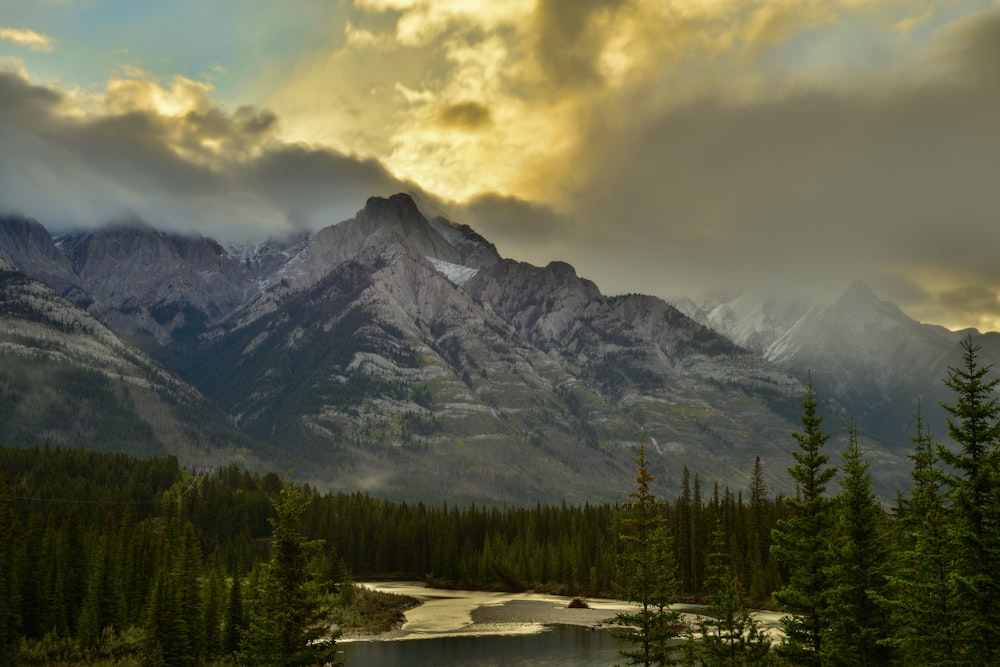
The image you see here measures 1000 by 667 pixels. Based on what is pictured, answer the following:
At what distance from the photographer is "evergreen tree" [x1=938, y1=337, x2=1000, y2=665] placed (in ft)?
128

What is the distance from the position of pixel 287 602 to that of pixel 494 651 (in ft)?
237

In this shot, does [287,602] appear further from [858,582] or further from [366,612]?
[366,612]

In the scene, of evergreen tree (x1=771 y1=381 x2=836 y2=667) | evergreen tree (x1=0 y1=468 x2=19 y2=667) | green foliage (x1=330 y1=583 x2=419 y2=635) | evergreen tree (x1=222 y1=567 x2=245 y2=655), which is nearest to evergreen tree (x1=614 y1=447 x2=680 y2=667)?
evergreen tree (x1=771 y1=381 x2=836 y2=667)

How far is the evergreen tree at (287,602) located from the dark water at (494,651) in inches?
2258

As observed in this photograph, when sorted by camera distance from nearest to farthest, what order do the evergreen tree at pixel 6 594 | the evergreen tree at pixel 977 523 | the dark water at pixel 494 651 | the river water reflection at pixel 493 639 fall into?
the evergreen tree at pixel 977 523, the evergreen tree at pixel 6 594, the dark water at pixel 494 651, the river water reflection at pixel 493 639

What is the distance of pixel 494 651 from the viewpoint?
112 meters

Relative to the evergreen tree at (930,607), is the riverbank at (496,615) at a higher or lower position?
lower

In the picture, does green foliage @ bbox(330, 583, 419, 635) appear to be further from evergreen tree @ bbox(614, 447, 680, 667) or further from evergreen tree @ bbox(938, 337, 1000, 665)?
evergreen tree @ bbox(938, 337, 1000, 665)

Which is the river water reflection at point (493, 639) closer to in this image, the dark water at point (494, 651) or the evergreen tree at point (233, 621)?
the dark water at point (494, 651)

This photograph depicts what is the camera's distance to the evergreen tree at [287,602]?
149 feet

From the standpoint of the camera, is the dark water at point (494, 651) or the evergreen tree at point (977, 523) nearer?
the evergreen tree at point (977, 523)

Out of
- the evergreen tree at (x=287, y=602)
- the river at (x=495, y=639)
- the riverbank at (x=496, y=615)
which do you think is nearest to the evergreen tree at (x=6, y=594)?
the river at (x=495, y=639)

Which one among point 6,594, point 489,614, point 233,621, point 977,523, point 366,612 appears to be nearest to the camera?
point 977,523

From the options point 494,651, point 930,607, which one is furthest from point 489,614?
point 930,607
